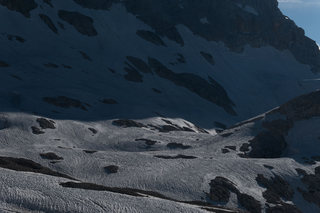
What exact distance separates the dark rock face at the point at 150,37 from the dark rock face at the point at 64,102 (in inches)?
2175

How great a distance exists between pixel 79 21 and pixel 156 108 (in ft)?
124

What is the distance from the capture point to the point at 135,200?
34344mm

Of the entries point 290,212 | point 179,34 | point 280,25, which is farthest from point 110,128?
point 280,25

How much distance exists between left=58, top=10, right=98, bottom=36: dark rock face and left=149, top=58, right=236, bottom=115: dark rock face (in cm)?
1673

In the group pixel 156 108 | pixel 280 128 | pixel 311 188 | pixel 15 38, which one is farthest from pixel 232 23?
pixel 311 188

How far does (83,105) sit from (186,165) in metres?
36.9

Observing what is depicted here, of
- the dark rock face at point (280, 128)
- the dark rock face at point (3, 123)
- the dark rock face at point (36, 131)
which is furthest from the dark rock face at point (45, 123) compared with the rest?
the dark rock face at point (280, 128)

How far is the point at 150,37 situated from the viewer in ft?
476

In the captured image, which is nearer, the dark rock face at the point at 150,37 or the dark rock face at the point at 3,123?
the dark rock face at the point at 3,123

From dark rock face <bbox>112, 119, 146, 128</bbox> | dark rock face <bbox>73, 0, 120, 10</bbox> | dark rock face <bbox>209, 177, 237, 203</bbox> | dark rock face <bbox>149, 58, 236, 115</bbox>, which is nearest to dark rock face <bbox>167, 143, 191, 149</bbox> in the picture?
dark rock face <bbox>112, 119, 146, 128</bbox>

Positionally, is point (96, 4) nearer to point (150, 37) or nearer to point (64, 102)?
point (150, 37)

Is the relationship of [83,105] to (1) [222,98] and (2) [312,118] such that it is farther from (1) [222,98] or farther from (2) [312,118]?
(1) [222,98]

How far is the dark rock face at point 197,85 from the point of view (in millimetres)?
129625

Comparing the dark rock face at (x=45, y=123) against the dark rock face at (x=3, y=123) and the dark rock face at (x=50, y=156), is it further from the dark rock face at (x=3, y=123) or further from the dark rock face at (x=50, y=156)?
the dark rock face at (x=50, y=156)
